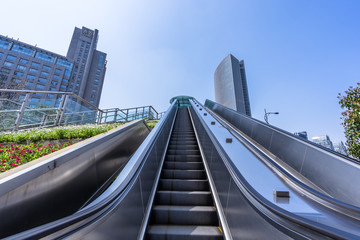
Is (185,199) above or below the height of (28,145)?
below

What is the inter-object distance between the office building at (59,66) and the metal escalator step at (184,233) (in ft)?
162

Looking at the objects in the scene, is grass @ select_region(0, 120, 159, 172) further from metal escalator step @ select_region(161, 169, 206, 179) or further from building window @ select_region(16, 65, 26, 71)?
building window @ select_region(16, 65, 26, 71)

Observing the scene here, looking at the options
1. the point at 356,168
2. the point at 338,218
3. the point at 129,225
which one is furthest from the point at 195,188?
the point at 356,168

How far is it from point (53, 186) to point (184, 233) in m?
1.60

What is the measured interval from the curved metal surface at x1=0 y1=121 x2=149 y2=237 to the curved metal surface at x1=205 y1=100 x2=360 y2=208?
369 cm

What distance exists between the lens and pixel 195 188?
2789mm

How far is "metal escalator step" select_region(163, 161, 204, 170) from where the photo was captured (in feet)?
11.4

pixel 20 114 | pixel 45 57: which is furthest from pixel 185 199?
pixel 45 57

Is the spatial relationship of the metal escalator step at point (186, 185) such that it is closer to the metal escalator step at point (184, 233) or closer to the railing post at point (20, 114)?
the metal escalator step at point (184, 233)

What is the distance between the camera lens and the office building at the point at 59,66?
46.3m

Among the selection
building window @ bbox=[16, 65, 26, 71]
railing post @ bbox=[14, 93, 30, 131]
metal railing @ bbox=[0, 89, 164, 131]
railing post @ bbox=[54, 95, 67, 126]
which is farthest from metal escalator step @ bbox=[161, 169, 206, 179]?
building window @ bbox=[16, 65, 26, 71]

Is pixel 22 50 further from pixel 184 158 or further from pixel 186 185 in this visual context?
pixel 186 185

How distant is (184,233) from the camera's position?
188cm

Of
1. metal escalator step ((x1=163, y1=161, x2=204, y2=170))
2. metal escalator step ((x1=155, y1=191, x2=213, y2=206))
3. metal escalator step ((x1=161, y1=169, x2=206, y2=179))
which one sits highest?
metal escalator step ((x1=163, y1=161, x2=204, y2=170))
